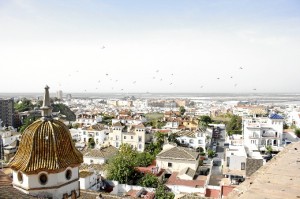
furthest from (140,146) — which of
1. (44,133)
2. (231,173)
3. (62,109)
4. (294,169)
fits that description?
(62,109)

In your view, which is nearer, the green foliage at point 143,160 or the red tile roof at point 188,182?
the red tile roof at point 188,182

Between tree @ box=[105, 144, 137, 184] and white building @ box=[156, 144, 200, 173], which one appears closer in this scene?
tree @ box=[105, 144, 137, 184]

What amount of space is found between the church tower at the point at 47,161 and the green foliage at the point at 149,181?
14.0 m

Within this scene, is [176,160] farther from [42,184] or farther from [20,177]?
[20,177]

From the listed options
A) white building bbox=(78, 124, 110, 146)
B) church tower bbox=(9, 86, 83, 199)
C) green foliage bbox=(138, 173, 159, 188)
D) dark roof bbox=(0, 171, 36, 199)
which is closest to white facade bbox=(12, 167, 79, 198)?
church tower bbox=(9, 86, 83, 199)

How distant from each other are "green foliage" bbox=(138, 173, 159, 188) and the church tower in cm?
1402

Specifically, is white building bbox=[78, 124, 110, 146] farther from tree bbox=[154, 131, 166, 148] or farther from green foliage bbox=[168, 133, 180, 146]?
green foliage bbox=[168, 133, 180, 146]

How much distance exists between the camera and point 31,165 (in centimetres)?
1123

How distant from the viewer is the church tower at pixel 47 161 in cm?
1116

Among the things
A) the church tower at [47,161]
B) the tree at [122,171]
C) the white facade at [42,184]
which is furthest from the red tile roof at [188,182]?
the white facade at [42,184]

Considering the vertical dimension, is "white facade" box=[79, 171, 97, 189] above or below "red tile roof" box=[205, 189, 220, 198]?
above

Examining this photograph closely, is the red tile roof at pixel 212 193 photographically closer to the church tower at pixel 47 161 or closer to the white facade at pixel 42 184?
the church tower at pixel 47 161

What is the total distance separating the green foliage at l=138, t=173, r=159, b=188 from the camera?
84.0 ft

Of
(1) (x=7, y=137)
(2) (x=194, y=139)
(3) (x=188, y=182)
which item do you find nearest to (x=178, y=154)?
(3) (x=188, y=182)
